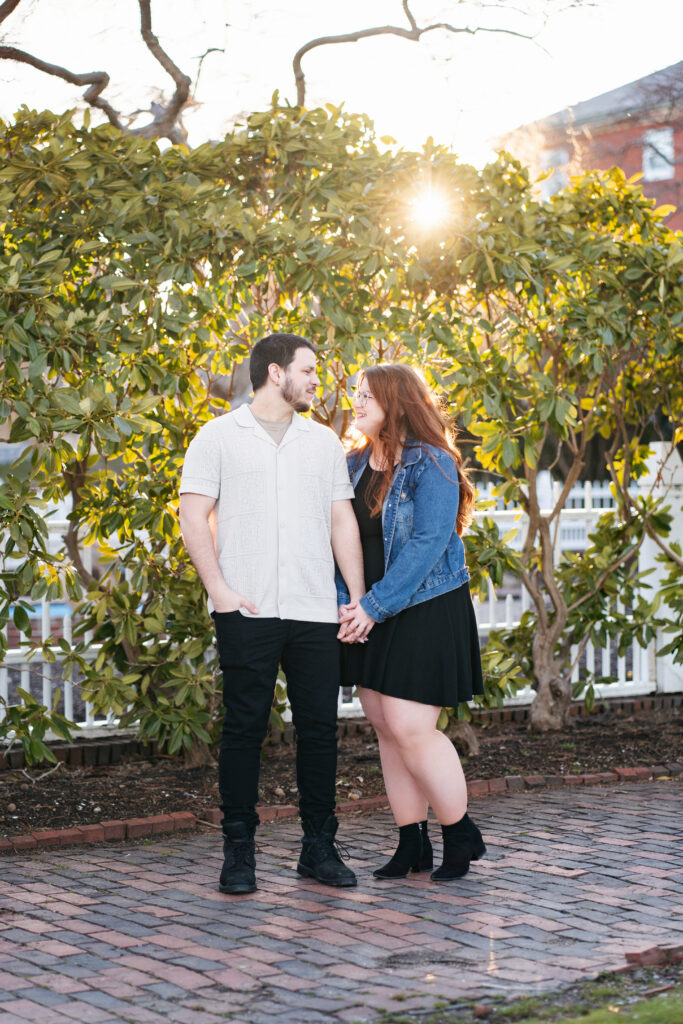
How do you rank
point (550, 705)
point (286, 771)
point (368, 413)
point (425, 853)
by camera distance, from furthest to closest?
1. point (550, 705)
2. point (286, 771)
3. point (425, 853)
4. point (368, 413)

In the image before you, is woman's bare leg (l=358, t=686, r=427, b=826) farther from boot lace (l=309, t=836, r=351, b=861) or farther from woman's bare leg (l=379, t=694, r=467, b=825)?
boot lace (l=309, t=836, r=351, b=861)

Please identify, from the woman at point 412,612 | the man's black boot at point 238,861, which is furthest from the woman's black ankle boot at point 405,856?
the man's black boot at point 238,861

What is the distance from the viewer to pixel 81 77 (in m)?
9.50

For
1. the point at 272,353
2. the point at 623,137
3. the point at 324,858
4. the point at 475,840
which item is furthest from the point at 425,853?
the point at 623,137

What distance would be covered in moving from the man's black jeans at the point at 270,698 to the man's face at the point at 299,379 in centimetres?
80

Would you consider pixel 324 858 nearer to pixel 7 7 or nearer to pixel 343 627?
pixel 343 627

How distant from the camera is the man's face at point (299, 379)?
451 centimetres

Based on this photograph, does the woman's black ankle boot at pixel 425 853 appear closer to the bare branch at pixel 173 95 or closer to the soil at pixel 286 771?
the soil at pixel 286 771

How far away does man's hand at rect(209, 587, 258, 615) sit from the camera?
4363 mm

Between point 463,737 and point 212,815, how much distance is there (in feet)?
5.87

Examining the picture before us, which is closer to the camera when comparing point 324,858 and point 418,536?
point 418,536

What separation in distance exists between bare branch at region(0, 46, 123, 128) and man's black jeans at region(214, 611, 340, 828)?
6.10 m

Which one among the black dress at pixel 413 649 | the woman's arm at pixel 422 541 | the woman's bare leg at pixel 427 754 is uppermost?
the woman's arm at pixel 422 541

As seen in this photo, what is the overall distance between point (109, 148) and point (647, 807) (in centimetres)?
406
